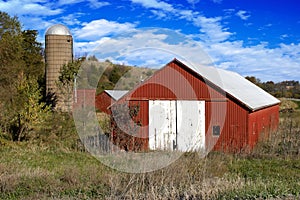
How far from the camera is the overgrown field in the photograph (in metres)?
6.77

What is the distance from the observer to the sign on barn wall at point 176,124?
16.2m

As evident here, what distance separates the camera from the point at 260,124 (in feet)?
60.0

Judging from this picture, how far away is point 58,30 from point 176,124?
1667 centimetres

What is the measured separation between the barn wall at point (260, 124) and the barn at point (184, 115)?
1.8 inches

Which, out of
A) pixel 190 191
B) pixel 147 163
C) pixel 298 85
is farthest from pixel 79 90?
pixel 298 85

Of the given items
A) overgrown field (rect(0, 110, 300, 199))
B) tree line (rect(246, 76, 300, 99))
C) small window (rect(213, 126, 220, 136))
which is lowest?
overgrown field (rect(0, 110, 300, 199))

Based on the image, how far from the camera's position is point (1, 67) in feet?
61.2

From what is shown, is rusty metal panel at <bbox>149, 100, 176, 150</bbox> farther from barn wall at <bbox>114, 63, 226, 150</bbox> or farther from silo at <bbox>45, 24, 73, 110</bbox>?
silo at <bbox>45, 24, 73, 110</bbox>

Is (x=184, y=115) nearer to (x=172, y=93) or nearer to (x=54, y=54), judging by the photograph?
(x=172, y=93)

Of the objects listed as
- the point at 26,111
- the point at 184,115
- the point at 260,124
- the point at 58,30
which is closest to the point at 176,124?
the point at 184,115

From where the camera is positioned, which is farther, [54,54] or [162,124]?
[54,54]

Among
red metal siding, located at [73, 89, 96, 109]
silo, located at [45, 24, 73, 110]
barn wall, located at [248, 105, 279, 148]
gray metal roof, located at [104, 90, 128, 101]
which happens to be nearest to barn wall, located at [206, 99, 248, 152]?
barn wall, located at [248, 105, 279, 148]

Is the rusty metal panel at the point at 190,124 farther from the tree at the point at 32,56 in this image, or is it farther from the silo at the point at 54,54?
the tree at the point at 32,56

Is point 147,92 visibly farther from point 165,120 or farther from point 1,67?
point 1,67
